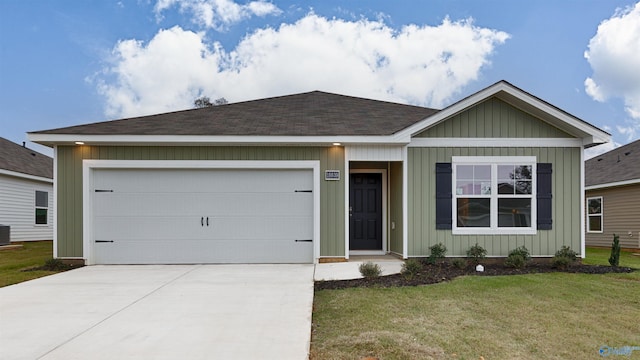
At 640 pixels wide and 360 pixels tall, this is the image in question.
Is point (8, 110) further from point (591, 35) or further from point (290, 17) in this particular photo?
point (591, 35)

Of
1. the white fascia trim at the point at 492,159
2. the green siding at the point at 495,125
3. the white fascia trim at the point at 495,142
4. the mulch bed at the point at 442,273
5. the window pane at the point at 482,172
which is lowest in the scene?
the mulch bed at the point at 442,273

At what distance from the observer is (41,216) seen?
16109 mm

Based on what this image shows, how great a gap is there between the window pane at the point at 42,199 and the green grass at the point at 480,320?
14.8 metres

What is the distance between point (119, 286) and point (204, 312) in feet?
7.48

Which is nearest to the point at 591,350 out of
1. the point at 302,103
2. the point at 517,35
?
the point at 302,103

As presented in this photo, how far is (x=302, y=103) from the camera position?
37.2 ft

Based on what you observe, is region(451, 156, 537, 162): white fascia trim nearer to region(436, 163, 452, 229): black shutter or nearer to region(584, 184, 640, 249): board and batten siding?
region(436, 163, 452, 229): black shutter

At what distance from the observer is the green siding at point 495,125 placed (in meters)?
8.44

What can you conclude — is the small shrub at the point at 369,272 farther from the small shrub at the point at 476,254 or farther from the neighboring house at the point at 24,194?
the neighboring house at the point at 24,194

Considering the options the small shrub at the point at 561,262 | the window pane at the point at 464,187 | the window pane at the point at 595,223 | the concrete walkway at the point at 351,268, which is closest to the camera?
the concrete walkway at the point at 351,268

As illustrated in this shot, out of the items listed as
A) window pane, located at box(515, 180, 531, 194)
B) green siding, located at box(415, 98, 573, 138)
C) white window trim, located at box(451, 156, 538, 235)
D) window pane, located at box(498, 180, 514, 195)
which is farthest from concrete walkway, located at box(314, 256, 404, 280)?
window pane, located at box(515, 180, 531, 194)

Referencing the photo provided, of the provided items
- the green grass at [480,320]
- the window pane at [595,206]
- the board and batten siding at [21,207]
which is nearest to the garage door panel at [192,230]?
the green grass at [480,320]

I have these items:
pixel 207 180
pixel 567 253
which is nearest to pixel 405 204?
pixel 567 253

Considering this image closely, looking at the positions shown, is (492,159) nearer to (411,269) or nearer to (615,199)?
(411,269)
